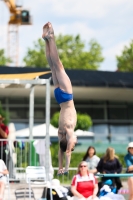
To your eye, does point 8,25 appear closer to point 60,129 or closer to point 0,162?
point 0,162

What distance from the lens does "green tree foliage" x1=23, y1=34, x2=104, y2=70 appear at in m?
40.9

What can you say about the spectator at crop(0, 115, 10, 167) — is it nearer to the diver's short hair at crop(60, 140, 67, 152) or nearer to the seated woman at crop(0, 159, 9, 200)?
the seated woman at crop(0, 159, 9, 200)

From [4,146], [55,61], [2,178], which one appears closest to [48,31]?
[55,61]

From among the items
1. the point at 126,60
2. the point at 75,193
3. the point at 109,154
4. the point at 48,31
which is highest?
the point at 126,60

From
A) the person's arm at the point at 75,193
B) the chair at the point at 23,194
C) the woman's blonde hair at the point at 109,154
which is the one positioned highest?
the woman's blonde hair at the point at 109,154

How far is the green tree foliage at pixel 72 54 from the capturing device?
40875 millimetres

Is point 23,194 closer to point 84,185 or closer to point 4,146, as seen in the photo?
point 4,146

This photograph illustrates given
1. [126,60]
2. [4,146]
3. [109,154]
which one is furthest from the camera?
[126,60]

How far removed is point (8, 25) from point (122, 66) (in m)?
29.5

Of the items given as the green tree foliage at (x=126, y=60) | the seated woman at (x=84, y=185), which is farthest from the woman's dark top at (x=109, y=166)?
the green tree foliage at (x=126, y=60)

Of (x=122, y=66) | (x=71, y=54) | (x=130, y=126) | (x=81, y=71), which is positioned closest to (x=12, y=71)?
(x=81, y=71)

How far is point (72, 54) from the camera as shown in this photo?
43.3 metres

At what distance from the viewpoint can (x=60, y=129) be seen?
20.7 ft

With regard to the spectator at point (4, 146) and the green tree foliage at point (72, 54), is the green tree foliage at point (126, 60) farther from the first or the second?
the spectator at point (4, 146)
